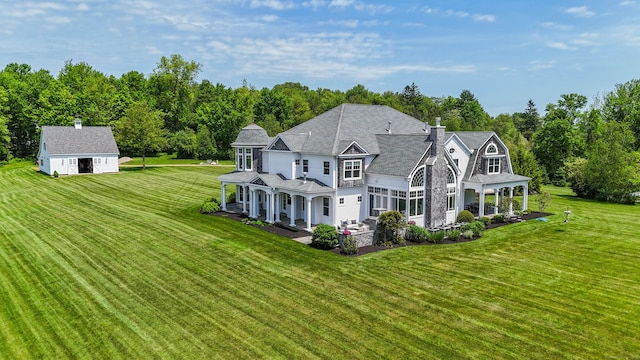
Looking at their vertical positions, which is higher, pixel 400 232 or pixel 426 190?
pixel 426 190

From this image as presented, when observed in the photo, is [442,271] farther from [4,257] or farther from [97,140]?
[97,140]

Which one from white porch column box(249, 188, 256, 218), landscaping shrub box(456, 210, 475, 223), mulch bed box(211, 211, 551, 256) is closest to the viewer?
mulch bed box(211, 211, 551, 256)

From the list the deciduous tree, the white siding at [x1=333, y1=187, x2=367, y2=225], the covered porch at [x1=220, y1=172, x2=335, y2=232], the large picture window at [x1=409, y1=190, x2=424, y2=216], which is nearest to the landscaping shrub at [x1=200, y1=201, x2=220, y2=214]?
the covered porch at [x1=220, y1=172, x2=335, y2=232]

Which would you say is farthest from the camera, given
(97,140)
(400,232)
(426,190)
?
(97,140)

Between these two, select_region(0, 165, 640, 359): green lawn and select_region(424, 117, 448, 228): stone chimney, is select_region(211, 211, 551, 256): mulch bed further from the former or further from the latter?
select_region(424, 117, 448, 228): stone chimney

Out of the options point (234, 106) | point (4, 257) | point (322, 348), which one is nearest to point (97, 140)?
point (234, 106)

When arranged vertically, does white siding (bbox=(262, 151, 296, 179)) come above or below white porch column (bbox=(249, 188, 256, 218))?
above
